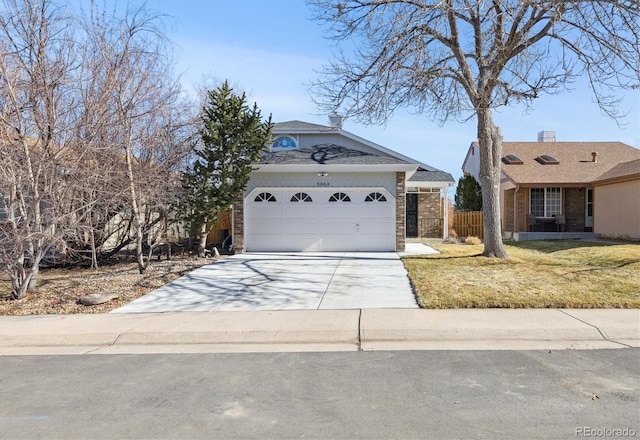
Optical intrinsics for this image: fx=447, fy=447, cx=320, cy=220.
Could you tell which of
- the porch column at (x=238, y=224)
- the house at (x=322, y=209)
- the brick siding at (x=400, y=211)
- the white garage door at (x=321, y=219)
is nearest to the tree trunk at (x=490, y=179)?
the house at (x=322, y=209)

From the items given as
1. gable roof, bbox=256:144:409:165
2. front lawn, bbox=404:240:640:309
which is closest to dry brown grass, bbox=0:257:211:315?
gable roof, bbox=256:144:409:165

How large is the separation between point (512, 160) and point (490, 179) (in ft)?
40.7

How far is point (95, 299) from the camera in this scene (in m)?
8.55

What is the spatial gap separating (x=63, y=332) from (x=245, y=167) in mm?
8322

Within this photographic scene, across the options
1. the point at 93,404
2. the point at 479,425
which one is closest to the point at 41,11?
the point at 93,404

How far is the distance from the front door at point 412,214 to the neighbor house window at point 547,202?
6167 millimetres

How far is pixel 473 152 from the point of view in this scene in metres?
28.7

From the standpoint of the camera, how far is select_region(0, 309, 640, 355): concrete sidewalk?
609 cm

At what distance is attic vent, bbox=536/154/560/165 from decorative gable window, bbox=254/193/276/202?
1584 cm

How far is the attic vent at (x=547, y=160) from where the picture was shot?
23719 millimetres

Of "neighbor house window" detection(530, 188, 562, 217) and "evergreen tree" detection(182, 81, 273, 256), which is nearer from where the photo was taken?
"evergreen tree" detection(182, 81, 273, 256)

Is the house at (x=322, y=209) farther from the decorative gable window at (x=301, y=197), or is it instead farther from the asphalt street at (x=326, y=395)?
the asphalt street at (x=326, y=395)

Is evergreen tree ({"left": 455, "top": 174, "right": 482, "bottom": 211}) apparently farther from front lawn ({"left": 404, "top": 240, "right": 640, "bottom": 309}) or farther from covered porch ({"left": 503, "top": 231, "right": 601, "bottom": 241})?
front lawn ({"left": 404, "top": 240, "right": 640, "bottom": 309})

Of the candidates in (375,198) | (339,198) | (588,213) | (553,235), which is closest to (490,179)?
(375,198)
